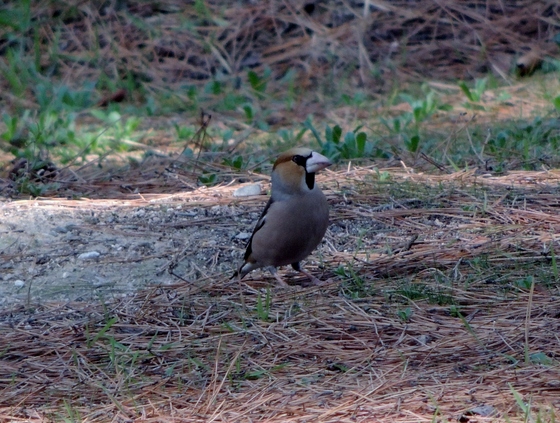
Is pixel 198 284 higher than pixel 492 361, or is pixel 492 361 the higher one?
pixel 492 361

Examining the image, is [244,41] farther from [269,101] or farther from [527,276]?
[527,276]

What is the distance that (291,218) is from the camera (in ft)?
13.3

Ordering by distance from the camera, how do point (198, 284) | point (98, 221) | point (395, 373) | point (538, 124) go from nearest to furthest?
point (395, 373), point (198, 284), point (98, 221), point (538, 124)

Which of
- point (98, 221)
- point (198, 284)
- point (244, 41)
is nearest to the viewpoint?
point (198, 284)

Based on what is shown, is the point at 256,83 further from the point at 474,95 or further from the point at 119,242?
the point at 119,242

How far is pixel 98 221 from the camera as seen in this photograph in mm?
4875

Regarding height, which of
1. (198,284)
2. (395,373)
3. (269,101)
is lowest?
(269,101)

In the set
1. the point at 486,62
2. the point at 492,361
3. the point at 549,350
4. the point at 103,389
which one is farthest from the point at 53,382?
the point at 486,62

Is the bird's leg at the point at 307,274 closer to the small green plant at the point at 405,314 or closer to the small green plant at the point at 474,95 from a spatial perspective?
the small green plant at the point at 405,314

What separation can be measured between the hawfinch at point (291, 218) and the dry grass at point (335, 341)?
183mm

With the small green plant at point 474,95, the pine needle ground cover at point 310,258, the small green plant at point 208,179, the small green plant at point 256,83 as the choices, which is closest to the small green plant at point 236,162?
the pine needle ground cover at point 310,258

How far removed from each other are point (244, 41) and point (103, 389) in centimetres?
747

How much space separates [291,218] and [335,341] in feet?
3.11

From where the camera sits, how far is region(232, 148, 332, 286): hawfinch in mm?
4031
